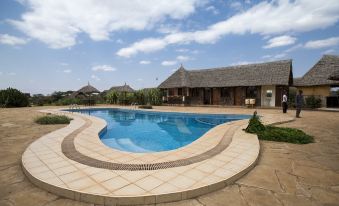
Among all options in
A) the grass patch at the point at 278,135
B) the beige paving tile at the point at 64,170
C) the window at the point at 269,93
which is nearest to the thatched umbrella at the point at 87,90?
the window at the point at 269,93

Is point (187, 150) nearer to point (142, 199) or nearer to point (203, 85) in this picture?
point (142, 199)

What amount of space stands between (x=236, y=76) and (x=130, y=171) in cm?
2069

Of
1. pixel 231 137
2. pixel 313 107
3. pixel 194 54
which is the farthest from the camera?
pixel 194 54

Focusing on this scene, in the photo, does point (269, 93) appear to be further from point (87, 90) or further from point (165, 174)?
point (87, 90)

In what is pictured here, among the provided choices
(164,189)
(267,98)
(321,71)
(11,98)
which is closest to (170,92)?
(267,98)

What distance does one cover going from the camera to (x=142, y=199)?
3025mm

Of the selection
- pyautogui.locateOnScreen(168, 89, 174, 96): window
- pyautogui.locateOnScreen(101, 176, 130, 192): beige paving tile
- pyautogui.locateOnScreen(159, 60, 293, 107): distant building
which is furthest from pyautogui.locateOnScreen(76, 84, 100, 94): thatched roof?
pyautogui.locateOnScreen(101, 176, 130, 192): beige paving tile

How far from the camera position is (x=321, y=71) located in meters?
18.3

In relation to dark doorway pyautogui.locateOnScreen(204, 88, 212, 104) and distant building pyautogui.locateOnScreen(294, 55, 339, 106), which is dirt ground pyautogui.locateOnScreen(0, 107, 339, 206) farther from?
dark doorway pyautogui.locateOnScreen(204, 88, 212, 104)

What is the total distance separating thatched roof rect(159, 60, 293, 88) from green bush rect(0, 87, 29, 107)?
16979 mm

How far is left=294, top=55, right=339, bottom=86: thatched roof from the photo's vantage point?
57.6 feet

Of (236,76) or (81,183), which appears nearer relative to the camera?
(81,183)

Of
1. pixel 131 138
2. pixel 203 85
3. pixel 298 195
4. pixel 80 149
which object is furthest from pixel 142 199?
pixel 203 85

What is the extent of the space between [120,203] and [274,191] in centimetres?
267
